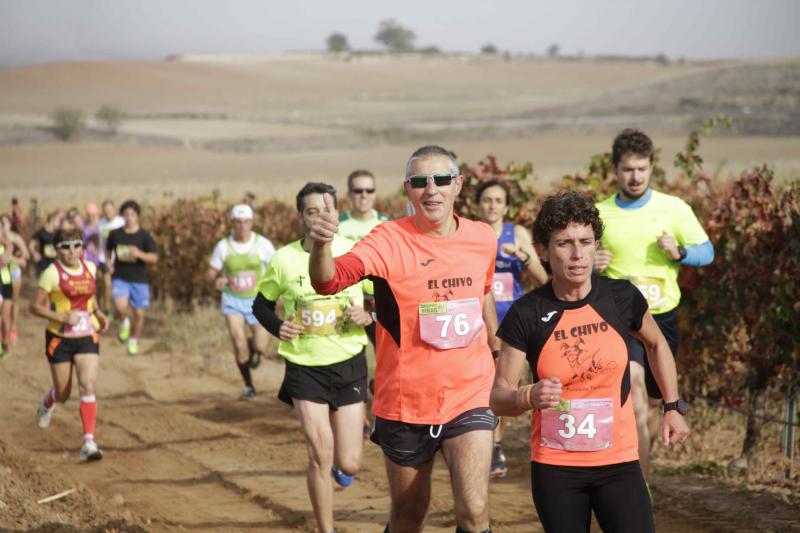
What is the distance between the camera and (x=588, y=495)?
4742 mm

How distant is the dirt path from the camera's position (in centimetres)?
780

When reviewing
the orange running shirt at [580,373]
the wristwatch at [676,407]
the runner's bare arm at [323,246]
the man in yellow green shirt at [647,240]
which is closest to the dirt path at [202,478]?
the man in yellow green shirt at [647,240]

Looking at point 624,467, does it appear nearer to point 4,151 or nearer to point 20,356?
point 20,356

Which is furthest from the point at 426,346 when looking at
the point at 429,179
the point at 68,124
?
the point at 68,124

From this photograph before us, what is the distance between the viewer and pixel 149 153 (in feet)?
214

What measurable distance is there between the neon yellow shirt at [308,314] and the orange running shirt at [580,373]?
2476 mm

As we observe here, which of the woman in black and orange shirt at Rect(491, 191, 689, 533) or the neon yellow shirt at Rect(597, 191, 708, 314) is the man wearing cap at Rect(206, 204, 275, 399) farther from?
the woman in black and orange shirt at Rect(491, 191, 689, 533)

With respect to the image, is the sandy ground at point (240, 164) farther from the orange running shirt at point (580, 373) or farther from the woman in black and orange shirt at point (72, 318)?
the orange running shirt at point (580, 373)

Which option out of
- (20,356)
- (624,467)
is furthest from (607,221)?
(20,356)

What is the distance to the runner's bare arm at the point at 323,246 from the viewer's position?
4.75m

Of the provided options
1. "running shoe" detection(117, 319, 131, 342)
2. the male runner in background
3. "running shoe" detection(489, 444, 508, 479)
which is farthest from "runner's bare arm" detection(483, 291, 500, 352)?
"running shoe" detection(117, 319, 131, 342)

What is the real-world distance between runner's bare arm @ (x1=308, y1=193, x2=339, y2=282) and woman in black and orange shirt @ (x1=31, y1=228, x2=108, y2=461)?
17.2 ft

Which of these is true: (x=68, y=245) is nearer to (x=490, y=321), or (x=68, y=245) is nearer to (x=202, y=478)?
(x=202, y=478)

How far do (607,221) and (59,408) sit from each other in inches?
303
